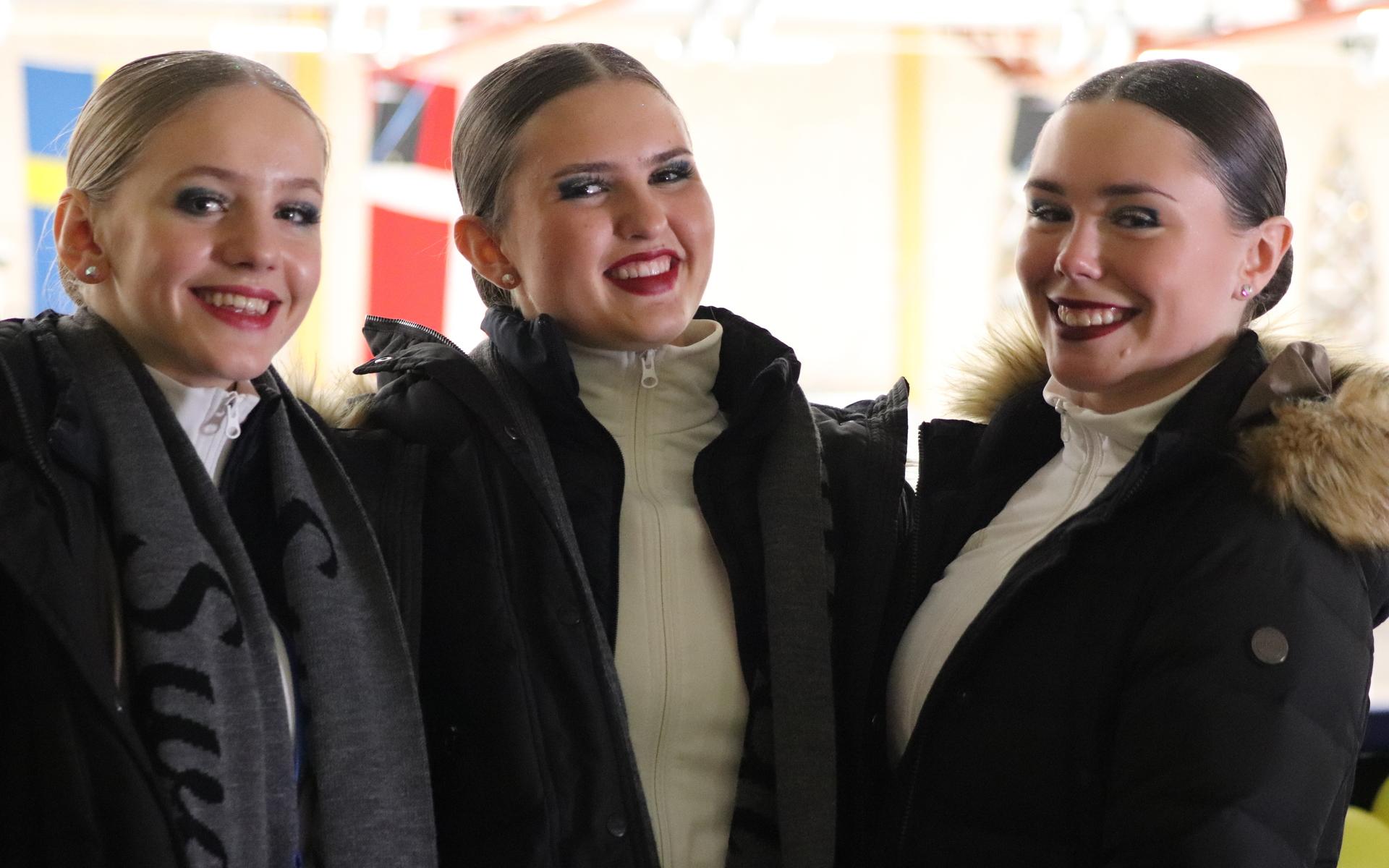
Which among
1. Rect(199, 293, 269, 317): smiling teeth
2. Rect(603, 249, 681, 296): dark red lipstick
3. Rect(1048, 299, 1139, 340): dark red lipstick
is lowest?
Rect(1048, 299, 1139, 340): dark red lipstick

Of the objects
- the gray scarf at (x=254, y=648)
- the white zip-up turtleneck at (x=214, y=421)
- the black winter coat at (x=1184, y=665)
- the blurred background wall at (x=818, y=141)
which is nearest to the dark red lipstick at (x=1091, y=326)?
the black winter coat at (x=1184, y=665)

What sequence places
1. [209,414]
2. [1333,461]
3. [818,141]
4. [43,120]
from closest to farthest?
[1333,461] < [209,414] < [43,120] < [818,141]

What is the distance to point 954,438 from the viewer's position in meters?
1.84

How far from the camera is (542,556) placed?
1.59m

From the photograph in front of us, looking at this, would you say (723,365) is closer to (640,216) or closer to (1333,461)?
(640,216)

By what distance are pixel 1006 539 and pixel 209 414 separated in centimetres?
91

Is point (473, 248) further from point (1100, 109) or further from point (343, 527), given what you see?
point (1100, 109)

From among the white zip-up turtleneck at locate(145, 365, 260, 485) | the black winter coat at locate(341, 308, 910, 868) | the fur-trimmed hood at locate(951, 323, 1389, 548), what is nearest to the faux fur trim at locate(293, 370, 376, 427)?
the black winter coat at locate(341, 308, 910, 868)

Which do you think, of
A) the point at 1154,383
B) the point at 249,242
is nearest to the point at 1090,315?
the point at 1154,383

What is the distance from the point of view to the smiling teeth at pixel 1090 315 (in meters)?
1.57

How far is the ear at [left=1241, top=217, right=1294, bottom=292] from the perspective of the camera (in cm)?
157

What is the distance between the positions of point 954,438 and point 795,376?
227 millimetres

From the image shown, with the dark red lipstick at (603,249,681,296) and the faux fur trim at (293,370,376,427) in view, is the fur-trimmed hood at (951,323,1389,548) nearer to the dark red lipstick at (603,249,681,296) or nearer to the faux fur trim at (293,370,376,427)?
the dark red lipstick at (603,249,681,296)

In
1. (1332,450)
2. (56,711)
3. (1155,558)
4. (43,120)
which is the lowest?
(56,711)
